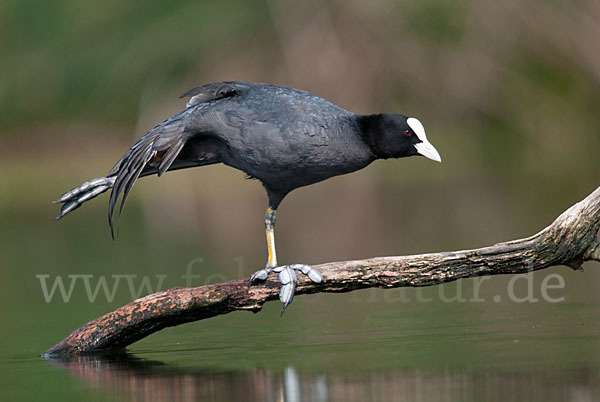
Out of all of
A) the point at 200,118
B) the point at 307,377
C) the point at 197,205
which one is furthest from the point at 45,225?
the point at 307,377

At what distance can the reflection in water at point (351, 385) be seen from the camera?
3906 mm

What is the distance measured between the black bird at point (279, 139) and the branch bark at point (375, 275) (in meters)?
0.13

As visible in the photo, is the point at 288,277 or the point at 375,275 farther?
the point at 288,277

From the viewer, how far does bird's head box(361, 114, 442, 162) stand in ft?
17.7

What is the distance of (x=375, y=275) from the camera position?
5.07m

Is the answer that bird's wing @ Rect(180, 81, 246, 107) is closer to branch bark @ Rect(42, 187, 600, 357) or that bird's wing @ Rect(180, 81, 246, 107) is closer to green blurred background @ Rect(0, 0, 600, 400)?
branch bark @ Rect(42, 187, 600, 357)

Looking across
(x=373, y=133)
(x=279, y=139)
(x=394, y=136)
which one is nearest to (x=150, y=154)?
(x=279, y=139)

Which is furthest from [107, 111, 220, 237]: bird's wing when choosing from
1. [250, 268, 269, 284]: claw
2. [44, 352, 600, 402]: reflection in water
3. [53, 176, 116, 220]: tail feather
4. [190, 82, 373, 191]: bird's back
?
[44, 352, 600, 402]: reflection in water

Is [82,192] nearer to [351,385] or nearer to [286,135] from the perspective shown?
[286,135]

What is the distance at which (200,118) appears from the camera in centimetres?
552

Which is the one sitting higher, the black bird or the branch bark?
the black bird

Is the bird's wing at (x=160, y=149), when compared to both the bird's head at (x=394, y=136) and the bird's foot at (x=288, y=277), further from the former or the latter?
the bird's head at (x=394, y=136)

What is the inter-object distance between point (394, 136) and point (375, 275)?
0.77 m

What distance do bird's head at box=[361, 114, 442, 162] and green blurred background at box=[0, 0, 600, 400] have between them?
0.95 m
